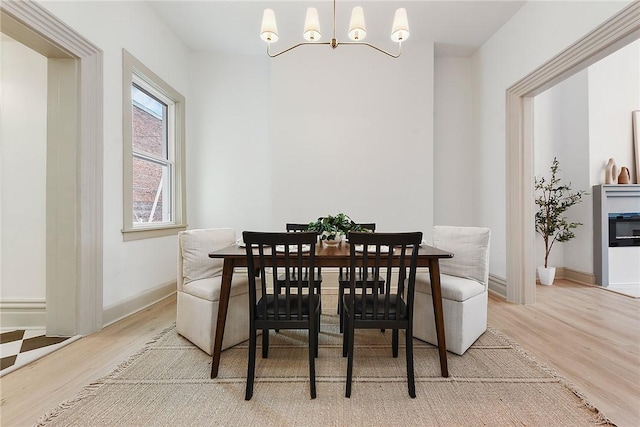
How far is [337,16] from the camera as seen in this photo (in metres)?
3.48

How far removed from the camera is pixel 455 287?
2170 millimetres

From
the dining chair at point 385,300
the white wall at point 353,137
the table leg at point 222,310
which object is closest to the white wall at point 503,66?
the white wall at point 353,137

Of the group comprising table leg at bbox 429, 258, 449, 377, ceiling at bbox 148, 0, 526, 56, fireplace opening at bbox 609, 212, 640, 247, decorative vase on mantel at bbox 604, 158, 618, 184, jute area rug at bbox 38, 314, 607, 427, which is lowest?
jute area rug at bbox 38, 314, 607, 427

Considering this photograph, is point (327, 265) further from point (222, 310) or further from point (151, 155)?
point (151, 155)

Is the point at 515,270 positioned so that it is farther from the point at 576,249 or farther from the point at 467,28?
the point at 467,28

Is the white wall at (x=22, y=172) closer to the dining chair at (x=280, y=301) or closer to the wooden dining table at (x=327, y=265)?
the wooden dining table at (x=327, y=265)

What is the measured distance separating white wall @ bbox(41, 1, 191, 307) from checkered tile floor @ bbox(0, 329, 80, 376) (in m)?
0.45

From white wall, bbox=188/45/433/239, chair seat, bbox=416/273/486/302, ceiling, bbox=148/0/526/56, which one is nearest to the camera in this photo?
chair seat, bbox=416/273/486/302

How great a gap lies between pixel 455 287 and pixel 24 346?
10.5 ft

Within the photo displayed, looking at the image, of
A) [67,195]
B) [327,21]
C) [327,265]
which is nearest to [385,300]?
[327,265]

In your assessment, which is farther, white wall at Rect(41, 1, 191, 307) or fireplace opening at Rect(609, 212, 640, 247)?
fireplace opening at Rect(609, 212, 640, 247)

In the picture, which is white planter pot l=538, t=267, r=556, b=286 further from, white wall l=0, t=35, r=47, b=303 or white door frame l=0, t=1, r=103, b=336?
white wall l=0, t=35, r=47, b=303

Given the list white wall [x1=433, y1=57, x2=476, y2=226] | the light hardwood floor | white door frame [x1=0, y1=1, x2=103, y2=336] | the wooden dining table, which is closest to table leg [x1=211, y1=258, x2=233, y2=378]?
the wooden dining table

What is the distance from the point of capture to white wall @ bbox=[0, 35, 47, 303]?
8.64 ft
